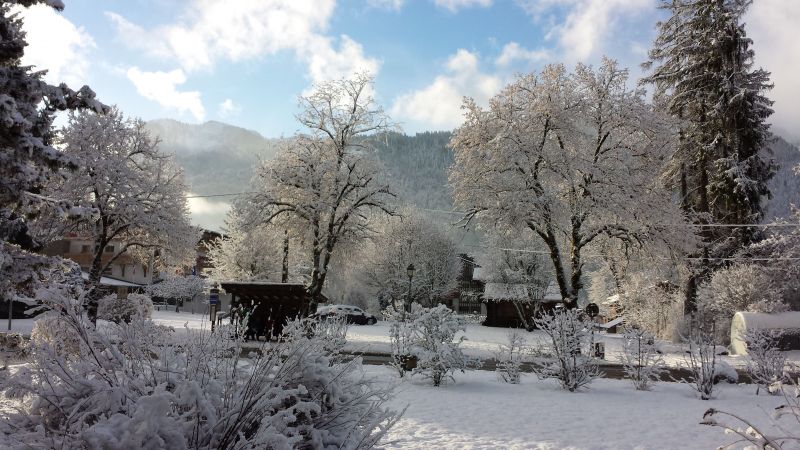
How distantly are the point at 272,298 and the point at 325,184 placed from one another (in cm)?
744

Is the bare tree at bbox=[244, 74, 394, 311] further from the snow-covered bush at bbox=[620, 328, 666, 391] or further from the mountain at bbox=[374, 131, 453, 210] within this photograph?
the mountain at bbox=[374, 131, 453, 210]

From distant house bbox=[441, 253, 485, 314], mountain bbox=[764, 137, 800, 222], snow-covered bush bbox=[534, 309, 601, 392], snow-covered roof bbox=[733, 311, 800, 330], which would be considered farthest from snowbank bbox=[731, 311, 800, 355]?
distant house bbox=[441, 253, 485, 314]

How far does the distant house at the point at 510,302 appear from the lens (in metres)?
49.3

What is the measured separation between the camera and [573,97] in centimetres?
2416

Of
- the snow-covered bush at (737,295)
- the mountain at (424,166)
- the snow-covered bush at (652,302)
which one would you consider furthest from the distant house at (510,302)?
the mountain at (424,166)

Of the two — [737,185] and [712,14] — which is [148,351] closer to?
[737,185]

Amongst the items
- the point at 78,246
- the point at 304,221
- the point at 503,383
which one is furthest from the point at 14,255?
the point at 78,246

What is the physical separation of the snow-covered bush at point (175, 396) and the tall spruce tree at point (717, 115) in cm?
2693

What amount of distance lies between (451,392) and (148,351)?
9.50 meters

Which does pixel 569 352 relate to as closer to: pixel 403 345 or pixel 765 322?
pixel 403 345

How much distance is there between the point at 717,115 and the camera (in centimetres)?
2711

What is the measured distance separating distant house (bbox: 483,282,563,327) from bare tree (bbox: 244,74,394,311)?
2423 centimetres

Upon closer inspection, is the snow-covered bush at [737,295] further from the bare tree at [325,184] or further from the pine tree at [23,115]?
the pine tree at [23,115]

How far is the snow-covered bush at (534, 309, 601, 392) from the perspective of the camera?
1297 centimetres
